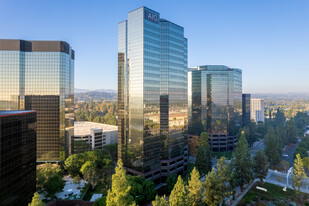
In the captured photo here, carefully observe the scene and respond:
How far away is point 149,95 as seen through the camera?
73562mm

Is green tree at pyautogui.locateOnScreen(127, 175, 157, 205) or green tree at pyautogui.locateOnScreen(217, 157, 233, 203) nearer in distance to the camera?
green tree at pyautogui.locateOnScreen(217, 157, 233, 203)

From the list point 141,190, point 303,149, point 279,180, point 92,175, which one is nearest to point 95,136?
point 92,175

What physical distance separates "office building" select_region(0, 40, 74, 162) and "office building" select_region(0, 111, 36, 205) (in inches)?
1660

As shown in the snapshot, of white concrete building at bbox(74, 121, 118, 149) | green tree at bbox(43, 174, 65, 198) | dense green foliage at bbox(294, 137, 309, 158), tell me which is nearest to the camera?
green tree at bbox(43, 174, 65, 198)

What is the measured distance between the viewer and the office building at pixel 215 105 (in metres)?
127

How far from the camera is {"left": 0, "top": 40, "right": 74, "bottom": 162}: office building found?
87.8 metres

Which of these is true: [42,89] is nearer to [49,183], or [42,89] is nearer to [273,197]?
[49,183]

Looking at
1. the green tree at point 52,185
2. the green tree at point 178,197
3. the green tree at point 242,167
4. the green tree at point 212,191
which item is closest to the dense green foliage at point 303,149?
the green tree at point 242,167

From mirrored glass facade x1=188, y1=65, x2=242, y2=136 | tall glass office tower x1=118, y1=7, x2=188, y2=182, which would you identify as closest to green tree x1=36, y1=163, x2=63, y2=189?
tall glass office tower x1=118, y1=7, x2=188, y2=182

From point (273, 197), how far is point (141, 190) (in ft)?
146

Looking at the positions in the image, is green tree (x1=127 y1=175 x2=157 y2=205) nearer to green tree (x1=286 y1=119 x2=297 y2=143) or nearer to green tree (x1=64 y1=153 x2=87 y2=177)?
green tree (x1=64 y1=153 x2=87 y2=177)

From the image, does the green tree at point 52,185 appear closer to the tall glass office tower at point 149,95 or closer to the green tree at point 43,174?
the green tree at point 43,174

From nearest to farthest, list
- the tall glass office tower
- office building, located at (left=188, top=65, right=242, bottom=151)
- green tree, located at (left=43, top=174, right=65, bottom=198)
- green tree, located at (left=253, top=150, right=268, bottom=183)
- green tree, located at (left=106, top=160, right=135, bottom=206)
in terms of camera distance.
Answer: green tree, located at (left=106, top=160, right=135, bottom=206) → green tree, located at (left=43, top=174, right=65, bottom=198) → green tree, located at (left=253, top=150, right=268, bottom=183) → the tall glass office tower → office building, located at (left=188, top=65, right=242, bottom=151)

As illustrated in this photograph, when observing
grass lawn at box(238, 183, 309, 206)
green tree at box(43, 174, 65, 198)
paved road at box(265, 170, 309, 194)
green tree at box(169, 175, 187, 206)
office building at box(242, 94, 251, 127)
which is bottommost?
paved road at box(265, 170, 309, 194)
